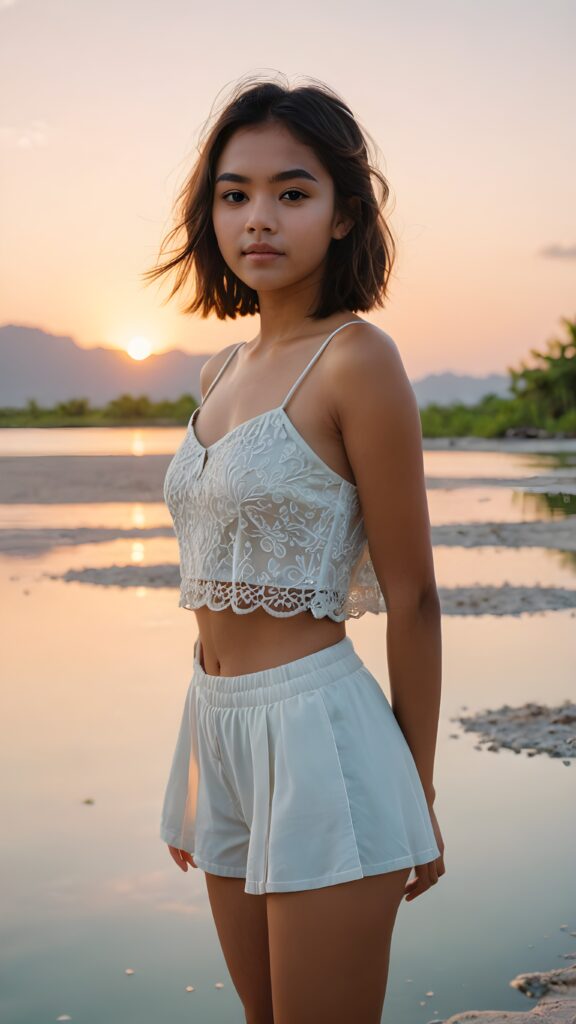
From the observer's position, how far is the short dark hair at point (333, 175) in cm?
181

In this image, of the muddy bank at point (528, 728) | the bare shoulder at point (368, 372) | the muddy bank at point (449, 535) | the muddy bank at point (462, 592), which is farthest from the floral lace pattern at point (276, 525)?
the muddy bank at point (449, 535)

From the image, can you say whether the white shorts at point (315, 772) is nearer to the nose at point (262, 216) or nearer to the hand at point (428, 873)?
the hand at point (428, 873)

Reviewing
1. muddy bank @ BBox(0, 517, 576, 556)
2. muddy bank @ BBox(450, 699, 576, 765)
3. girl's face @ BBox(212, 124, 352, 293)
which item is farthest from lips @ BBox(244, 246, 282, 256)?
muddy bank @ BBox(0, 517, 576, 556)

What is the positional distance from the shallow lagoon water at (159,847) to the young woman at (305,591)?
4.44 ft

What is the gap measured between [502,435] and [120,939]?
46638mm

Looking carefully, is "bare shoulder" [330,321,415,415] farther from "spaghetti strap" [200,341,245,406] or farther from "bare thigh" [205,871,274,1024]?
"bare thigh" [205,871,274,1024]

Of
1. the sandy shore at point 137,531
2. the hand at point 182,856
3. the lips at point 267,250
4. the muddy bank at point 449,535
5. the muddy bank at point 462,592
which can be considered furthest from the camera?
the muddy bank at point 449,535

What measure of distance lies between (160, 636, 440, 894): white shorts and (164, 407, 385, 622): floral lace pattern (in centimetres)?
10

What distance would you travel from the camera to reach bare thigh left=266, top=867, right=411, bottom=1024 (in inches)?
62.6

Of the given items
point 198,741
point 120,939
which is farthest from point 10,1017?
point 198,741

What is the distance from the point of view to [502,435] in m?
48.8

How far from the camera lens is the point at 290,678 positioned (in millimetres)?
1687

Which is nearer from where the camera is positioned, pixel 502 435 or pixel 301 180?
pixel 301 180

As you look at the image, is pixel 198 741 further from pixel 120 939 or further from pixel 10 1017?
pixel 120 939
